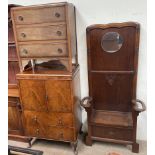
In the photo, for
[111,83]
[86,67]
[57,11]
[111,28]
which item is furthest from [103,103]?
[57,11]

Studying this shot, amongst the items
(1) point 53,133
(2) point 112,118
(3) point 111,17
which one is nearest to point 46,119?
(1) point 53,133

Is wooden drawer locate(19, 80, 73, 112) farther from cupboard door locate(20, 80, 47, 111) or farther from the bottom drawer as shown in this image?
the bottom drawer

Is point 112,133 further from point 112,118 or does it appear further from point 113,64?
point 113,64

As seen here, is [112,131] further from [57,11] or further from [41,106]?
[57,11]

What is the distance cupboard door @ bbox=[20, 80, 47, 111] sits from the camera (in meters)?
2.13

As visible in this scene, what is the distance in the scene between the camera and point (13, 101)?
238 cm

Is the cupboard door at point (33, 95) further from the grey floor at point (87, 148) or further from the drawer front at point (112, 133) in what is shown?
the drawer front at point (112, 133)

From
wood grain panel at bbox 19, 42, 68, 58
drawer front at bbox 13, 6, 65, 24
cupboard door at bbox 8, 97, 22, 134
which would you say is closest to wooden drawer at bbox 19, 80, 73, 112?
cupboard door at bbox 8, 97, 22, 134

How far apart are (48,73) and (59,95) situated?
0.98ft

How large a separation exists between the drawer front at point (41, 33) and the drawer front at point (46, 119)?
0.93 m

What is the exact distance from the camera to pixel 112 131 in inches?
88.1

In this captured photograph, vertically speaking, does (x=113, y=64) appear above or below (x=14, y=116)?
above

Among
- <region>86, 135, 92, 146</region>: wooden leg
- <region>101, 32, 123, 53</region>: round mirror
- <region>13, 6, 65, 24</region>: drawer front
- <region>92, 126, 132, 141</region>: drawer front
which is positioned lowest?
<region>86, 135, 92, 146</region>: wooden leg

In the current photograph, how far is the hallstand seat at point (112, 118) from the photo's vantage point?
7.20ft
